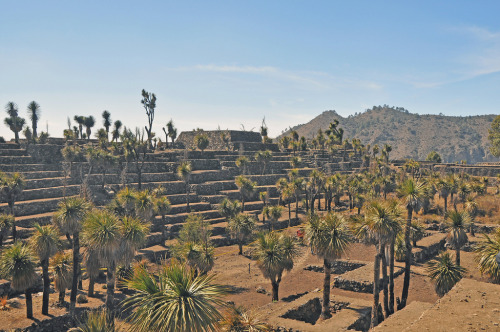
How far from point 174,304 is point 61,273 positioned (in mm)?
22063

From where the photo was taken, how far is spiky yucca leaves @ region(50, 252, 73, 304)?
30.1 m

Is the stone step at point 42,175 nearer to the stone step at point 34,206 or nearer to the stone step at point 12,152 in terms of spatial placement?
the stone step at point 34,206

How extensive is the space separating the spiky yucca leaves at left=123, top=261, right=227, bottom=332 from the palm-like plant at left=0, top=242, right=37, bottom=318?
59.3ft

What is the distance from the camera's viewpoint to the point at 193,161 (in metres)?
82.6

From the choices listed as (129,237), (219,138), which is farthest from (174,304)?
(219,138)

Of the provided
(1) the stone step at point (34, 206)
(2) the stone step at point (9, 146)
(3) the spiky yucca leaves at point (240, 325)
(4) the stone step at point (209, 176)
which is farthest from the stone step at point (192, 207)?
(3) the spiky yucca leaves at point (240, 325)

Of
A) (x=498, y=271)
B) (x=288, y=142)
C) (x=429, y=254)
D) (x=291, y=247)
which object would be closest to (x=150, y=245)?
(x=291, y=247)

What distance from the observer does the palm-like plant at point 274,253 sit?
29.8 metres

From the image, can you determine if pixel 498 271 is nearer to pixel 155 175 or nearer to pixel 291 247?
pixel 291 247

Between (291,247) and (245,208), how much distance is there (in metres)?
38.7

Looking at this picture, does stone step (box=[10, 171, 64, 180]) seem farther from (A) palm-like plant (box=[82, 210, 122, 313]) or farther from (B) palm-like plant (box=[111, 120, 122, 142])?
(A) palm-like plant (box=[82, 210, 122, 313])

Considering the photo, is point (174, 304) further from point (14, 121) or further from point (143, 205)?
point (14, 121)

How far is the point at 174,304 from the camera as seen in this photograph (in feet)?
41.8

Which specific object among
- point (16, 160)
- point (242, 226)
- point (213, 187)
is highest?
point (16, 160)
